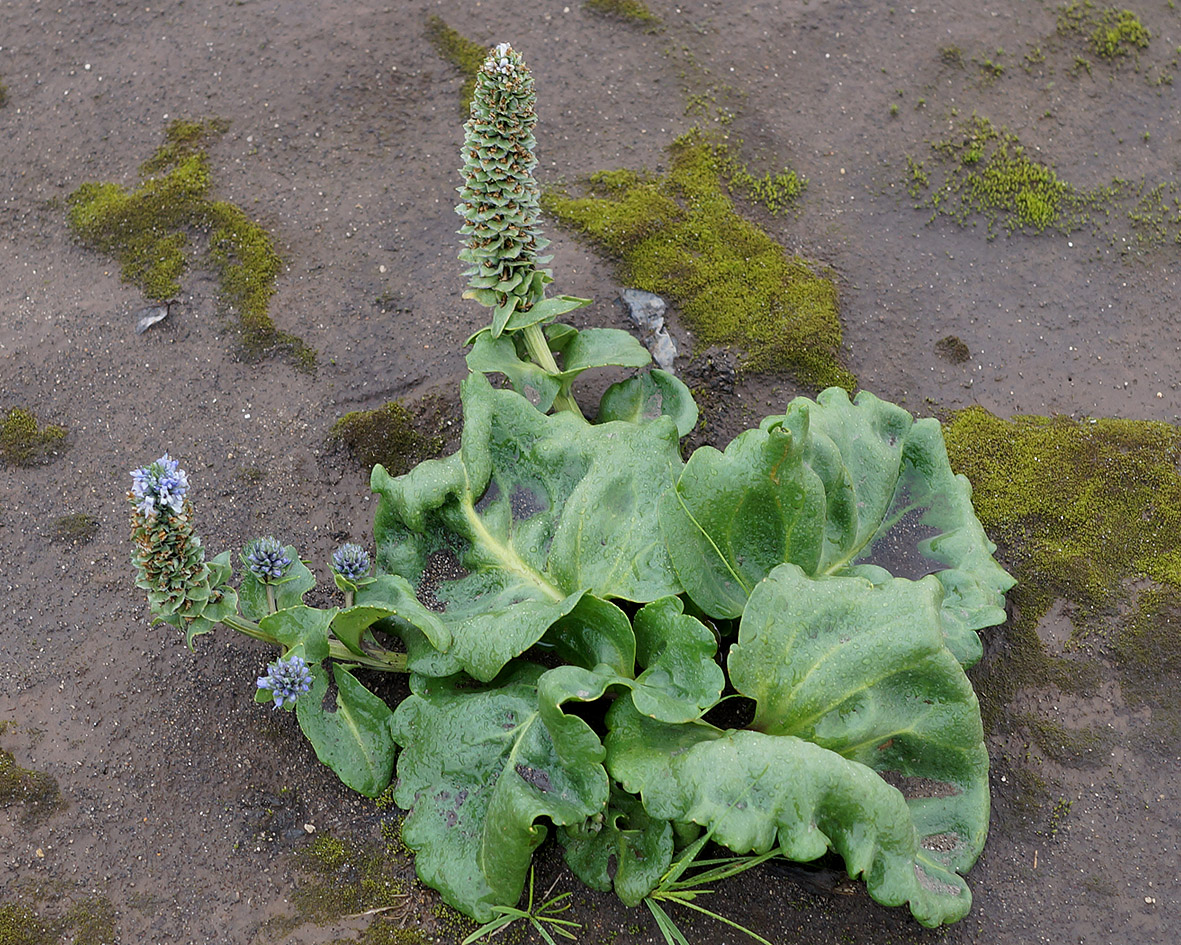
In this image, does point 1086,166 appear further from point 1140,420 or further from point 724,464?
point 724,464

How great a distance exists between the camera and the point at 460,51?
6.03 meters

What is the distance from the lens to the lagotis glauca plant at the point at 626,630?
10.6 feet

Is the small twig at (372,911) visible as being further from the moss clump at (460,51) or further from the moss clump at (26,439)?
the moss clump at (460,51)

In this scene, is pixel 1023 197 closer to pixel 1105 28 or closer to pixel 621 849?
pixel 1105 28

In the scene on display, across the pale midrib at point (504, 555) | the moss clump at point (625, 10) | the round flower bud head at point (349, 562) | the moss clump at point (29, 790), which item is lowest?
the moss clump at point (29, 790)

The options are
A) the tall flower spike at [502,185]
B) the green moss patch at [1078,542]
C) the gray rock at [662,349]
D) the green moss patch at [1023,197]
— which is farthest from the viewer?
the green moss patch at [1023,197]

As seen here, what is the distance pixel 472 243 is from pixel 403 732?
6.55 feet

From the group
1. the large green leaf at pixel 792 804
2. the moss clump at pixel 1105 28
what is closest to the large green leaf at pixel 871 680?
the large green leaf at pixel 792 804

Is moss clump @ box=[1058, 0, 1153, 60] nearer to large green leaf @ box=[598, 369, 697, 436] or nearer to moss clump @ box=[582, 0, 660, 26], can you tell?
moss clump @ box=[582, 0, 660, 26]

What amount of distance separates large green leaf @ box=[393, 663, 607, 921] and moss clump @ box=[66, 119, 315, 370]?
2.09 m

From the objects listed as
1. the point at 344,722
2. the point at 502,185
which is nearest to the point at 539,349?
the point at 502,185

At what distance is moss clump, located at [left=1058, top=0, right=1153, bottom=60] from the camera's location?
6.38m

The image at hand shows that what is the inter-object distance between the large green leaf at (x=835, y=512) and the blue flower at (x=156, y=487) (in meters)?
1.64

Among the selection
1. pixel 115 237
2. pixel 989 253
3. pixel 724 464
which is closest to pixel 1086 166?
pixel 989 253
